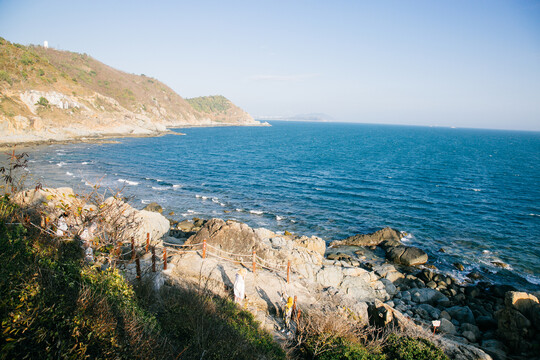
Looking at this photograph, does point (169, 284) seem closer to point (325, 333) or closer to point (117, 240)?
point (117, 240)

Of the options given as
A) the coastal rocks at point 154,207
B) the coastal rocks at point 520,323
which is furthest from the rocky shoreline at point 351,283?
the coastal rocks at point 154,207

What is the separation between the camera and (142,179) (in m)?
39.9

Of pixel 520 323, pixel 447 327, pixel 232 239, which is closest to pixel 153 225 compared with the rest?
pixel 232 239

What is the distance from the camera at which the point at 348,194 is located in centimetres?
3666

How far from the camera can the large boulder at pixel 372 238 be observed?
24188mm

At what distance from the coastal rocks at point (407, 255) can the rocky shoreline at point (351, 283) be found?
0.07 metres

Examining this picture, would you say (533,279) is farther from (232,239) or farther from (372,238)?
(232,239)

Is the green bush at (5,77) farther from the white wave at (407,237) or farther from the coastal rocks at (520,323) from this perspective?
the coastal rocks at (520,323)

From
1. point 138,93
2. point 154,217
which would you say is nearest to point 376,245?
point 154,217

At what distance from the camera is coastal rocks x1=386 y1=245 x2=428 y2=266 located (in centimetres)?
2133

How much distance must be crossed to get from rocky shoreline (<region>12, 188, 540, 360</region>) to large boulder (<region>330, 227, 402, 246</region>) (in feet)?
1.02

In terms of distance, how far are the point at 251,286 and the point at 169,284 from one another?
356 centimetres

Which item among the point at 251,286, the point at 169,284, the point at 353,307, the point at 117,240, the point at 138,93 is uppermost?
the point at 138,93

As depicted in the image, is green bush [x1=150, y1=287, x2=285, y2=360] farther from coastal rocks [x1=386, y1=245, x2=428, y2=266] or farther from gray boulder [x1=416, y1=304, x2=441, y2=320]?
coastal rocks [x1=386, y1=245, x2=428, y2=266]
